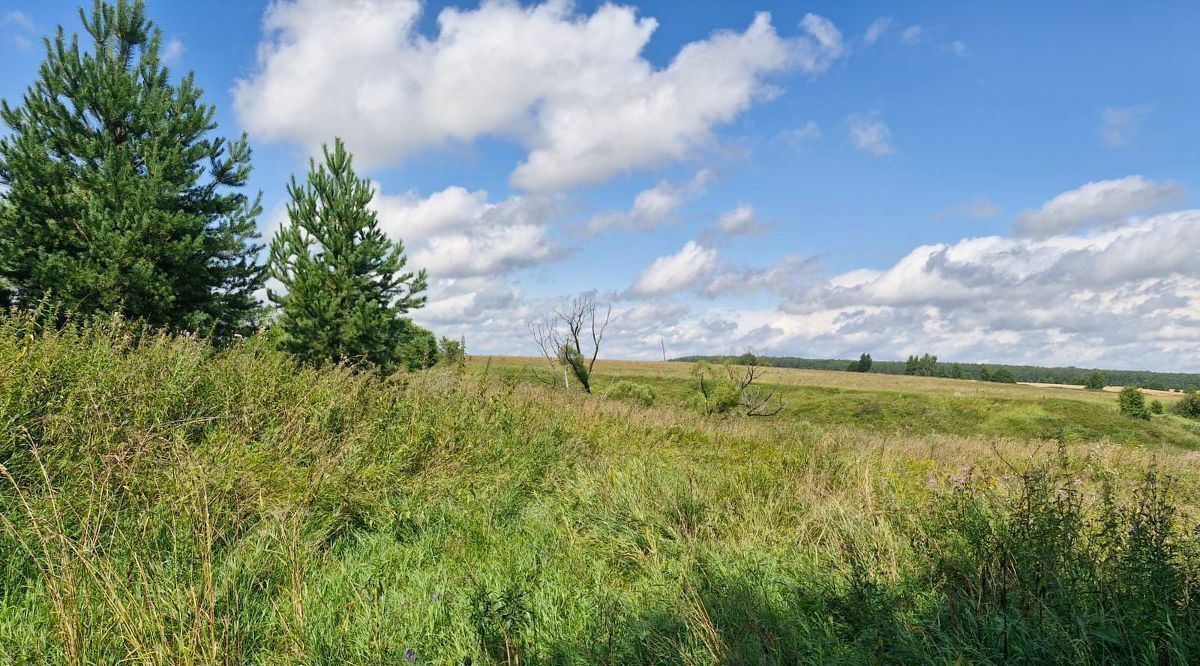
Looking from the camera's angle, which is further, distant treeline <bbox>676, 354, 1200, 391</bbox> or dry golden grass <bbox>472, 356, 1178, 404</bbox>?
distant treeline <bbox>676, 354, 1200, 391</bbox>

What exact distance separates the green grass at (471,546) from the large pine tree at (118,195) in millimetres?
6030

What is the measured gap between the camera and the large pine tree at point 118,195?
11250 millimetres

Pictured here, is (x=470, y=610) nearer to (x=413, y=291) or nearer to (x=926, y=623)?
(x=926, y=623)

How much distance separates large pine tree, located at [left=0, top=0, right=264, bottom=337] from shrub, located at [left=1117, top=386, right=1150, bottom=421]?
59.5 meters

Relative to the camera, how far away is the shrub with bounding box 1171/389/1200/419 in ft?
172

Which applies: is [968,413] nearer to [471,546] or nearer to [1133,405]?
[1133,405]

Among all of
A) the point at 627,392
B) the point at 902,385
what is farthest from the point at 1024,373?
the point at 627,392

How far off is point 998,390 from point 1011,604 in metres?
71.6

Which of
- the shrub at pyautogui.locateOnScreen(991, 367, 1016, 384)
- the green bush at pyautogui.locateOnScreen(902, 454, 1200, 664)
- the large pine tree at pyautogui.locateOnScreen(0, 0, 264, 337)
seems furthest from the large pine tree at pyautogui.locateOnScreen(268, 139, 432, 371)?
the shrub at pyautogui.locateOnScreen(991, 367, 1016, 384)

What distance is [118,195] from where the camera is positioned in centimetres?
1173

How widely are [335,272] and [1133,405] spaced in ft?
193

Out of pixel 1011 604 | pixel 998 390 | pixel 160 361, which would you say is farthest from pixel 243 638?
pixel 998 390

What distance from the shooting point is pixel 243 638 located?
275 centimetres

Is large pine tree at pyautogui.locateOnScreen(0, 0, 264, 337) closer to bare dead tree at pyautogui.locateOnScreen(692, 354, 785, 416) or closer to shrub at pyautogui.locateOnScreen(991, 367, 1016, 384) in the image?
bare dead tree at pyautogui.locateOnScreen(692, 354, 785, 416)
